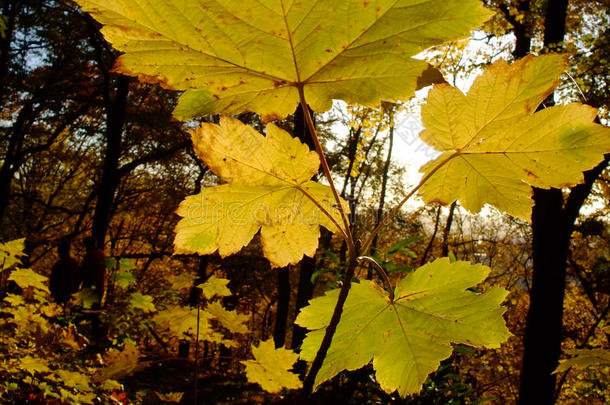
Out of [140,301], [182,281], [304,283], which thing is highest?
[304,283]

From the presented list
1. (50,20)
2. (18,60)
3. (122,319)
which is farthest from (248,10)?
(18,60)

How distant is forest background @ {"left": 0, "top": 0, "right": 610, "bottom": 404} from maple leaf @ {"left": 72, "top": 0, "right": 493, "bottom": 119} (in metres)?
0.09

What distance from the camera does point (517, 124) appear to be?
0.66 meters

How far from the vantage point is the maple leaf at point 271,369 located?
103 inches

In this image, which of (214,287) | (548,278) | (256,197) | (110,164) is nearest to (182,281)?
(214,287)

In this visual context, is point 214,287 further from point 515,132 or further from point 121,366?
point 515,132

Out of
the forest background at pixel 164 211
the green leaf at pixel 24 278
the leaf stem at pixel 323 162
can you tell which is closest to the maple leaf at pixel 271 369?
the forest background at pixel 164 211

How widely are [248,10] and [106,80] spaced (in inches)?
380

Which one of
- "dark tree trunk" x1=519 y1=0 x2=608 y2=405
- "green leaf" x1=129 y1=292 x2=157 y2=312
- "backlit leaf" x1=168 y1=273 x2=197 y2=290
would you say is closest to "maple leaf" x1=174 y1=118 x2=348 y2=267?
"backlit leaf" x1=168 y1=273 x2=197 y2=290

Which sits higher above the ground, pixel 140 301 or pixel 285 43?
pixel 285 43

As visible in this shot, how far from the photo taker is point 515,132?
663mm

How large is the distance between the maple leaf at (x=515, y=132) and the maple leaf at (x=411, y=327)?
0.21 metres

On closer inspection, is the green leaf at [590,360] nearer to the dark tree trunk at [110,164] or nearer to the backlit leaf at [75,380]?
the backlit leaf at [75,380]

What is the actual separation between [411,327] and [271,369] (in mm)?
2301
